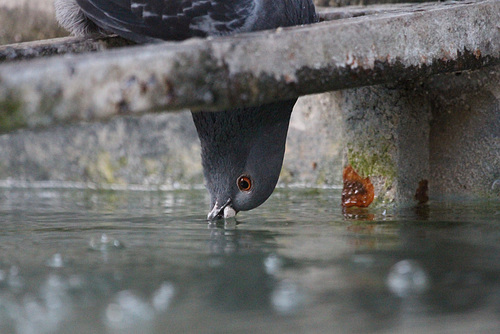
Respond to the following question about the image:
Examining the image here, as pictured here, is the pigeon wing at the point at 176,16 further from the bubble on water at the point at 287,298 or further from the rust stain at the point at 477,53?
the bubble on water at the point at 287,298

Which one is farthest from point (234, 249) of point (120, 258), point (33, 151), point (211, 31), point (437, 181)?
point (33, 151)

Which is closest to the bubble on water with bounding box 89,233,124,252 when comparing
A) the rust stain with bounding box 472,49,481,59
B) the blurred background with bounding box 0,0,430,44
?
the rust stain with bounding box 472,49,481,59

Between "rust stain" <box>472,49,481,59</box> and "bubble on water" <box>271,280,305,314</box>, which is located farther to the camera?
"rust stain" <box>472,49,481,59</box>

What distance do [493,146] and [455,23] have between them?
3.18ft

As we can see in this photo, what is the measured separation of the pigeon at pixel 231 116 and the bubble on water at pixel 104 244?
0.68m

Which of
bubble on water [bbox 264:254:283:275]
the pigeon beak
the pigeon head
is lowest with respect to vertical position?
bubble on water [bbox 264:254:283:275]

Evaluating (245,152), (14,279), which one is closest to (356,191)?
(245,152)

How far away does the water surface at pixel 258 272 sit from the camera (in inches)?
69.3

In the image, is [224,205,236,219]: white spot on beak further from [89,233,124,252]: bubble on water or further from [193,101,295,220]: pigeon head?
[89,233,124,252]: bubble on water

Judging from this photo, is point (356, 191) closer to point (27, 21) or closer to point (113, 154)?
point (113, 154)

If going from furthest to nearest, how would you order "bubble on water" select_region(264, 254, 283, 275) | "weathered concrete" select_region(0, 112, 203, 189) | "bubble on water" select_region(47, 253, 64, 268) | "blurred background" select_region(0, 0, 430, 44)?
1. "blurred background" select_region(0, 0, 430, 44)
2. "weathered concrete" select_region(0, 112, 203, 189)
3. "bubble on water" select_region(47, 253, 64, 268)
4. "bubble on water" select_region(264, 254, 283, 275)

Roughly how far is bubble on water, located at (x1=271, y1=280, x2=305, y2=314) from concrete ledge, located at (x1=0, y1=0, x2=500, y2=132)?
60cm

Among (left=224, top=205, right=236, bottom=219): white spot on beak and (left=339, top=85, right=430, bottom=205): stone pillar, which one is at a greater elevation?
(left=339, top=85, right=430, bottom=205): stone pillar

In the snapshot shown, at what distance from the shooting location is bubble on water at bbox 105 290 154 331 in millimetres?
1744
